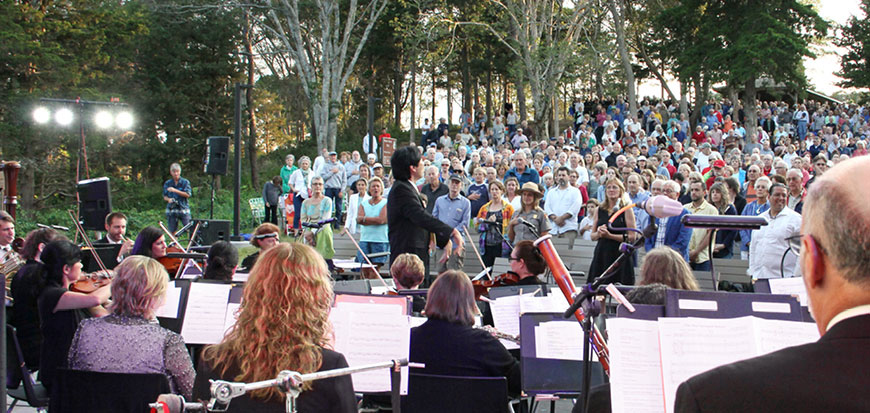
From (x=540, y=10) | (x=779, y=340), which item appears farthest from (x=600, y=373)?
(x=540, y=10)

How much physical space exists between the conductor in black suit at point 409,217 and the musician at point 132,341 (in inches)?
102

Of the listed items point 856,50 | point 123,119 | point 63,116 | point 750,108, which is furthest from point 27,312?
point 856,50

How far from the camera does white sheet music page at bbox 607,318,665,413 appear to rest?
8.43 ft

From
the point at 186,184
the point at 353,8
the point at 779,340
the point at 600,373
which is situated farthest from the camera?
the point at 353,8

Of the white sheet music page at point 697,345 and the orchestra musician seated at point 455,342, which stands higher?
the white sheet music page at point 697,345

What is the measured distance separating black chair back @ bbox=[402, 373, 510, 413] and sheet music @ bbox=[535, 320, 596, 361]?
13.5 inches

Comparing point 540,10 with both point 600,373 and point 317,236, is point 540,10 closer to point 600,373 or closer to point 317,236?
point 317,236

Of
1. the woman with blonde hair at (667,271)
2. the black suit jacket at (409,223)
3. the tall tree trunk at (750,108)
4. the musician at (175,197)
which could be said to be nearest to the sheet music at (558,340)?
the woman with blonde hair at (667,271)

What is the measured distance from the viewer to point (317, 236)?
34.5 feet

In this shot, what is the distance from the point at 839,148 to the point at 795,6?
10.5 meters

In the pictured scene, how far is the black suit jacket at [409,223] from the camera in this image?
6.19 m

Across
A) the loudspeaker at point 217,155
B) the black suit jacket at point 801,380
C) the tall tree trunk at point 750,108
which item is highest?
the tall tree trunk at point 750,108

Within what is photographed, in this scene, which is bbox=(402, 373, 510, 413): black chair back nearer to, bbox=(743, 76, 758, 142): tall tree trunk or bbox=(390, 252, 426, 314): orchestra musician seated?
bbox=(390, 252, 426, 314): orchestra musician seated

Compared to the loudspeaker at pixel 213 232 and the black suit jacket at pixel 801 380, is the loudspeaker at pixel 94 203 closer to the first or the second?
the loudspeaker at pixel 213 232
